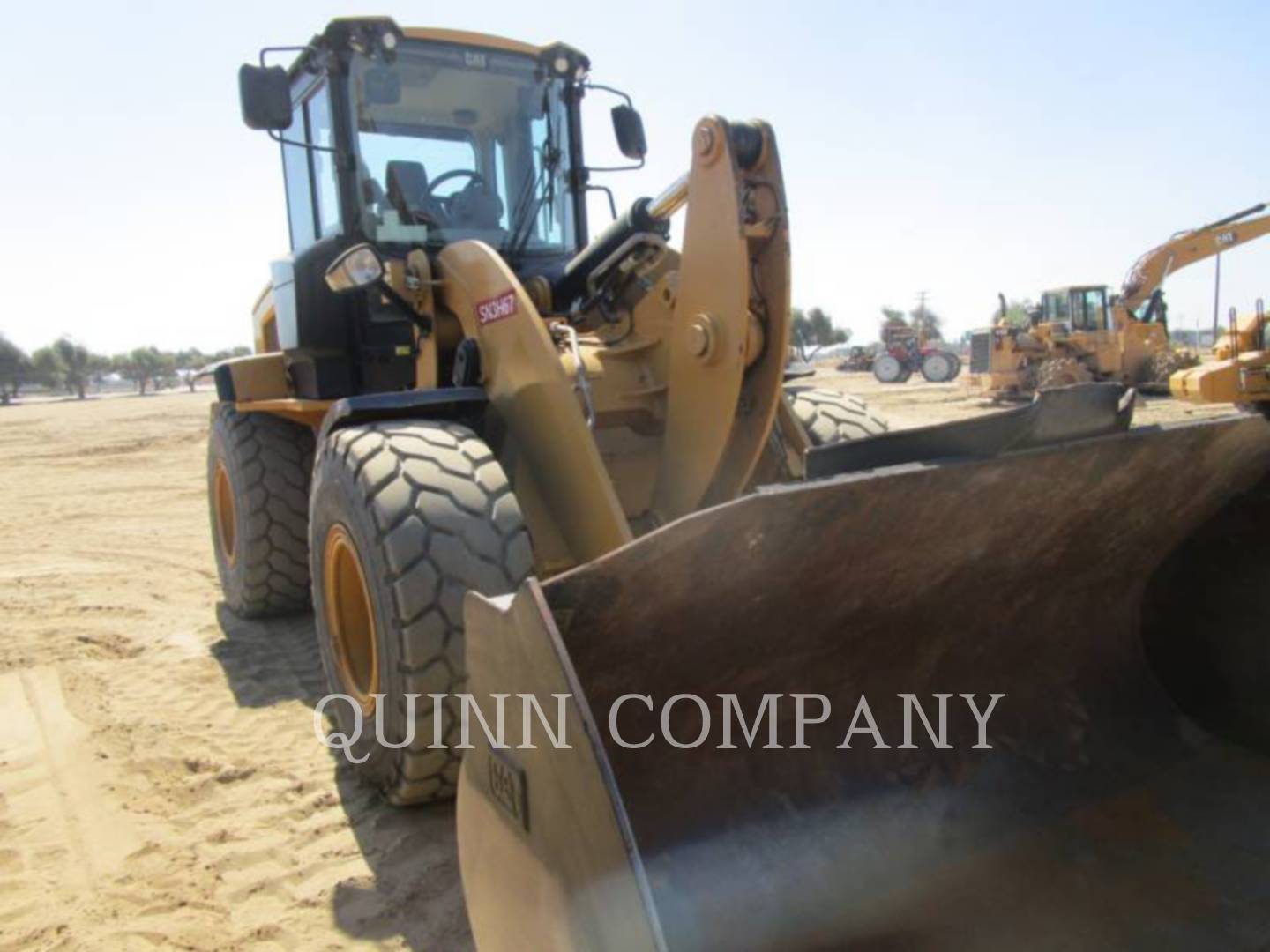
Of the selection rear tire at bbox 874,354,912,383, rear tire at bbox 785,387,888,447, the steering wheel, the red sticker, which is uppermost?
the steering wheel

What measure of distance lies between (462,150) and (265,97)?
0.99 meters

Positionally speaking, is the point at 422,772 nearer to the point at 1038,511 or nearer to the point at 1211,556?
the point at 1038,511

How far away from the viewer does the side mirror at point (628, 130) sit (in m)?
4.71

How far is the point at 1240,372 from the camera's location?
13.2m

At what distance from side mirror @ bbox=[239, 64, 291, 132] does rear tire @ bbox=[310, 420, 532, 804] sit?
155 centimetres

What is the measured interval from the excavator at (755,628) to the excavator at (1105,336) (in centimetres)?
1794

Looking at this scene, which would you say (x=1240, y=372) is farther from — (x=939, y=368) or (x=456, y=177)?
(x=939, y=368)

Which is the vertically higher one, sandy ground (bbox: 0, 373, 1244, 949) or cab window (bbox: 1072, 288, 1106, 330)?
cab window (bbox: 1072, 288, 1106, 330)

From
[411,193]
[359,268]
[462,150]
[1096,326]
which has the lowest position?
[1096,326]

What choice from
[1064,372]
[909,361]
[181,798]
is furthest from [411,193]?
[909,361]

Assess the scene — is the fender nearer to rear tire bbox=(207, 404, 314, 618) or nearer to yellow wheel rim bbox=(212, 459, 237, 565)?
rear tire bbox=(207, 404, 314, 618)

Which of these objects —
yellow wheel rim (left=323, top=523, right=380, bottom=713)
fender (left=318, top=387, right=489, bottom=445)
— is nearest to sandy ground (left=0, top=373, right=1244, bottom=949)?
yellow wheel rim (left=323, top=523, right=380, bottom=713)

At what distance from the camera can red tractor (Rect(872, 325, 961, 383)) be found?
33625mm

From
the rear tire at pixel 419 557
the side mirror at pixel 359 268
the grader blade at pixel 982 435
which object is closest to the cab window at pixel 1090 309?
the side mirror at pixel 359 268
